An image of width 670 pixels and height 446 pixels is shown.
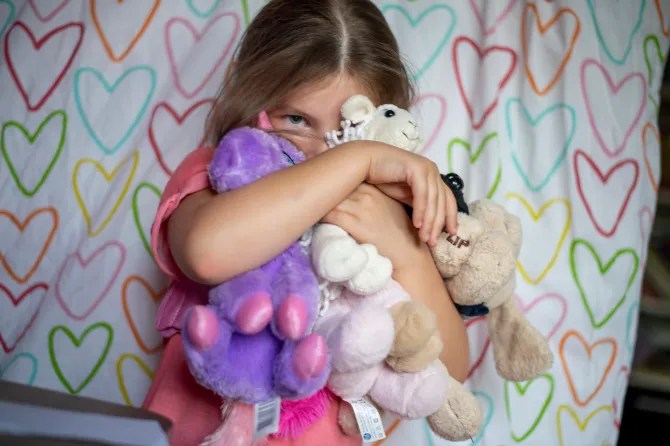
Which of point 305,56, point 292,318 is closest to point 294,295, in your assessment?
point 292,318

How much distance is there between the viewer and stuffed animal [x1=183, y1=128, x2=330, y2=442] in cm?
61

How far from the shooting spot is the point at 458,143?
3.88 feet

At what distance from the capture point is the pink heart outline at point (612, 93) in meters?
1.21

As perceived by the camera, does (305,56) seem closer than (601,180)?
Yes

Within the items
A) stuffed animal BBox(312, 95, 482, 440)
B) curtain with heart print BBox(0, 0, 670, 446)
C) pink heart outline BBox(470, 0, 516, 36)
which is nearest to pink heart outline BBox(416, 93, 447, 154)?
curtain with heart print BBox(0, 0, 670, 446)

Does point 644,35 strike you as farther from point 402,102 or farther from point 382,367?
point 382,367

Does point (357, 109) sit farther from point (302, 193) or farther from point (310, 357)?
point (310, 357)

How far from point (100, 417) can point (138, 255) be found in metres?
0.73

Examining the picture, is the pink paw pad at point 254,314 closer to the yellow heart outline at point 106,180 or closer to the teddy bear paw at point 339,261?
the teddy bear paw at point 339,261

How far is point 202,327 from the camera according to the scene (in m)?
0.61

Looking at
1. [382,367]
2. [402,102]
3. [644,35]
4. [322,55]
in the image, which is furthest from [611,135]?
[382,367]

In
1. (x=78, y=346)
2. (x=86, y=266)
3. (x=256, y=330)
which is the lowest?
(x=78, y=346)

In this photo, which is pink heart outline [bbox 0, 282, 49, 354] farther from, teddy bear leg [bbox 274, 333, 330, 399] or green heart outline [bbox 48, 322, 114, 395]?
teddy bear leg [bbox 274, 333, 330, 399]

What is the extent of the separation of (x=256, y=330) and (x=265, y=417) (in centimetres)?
11
